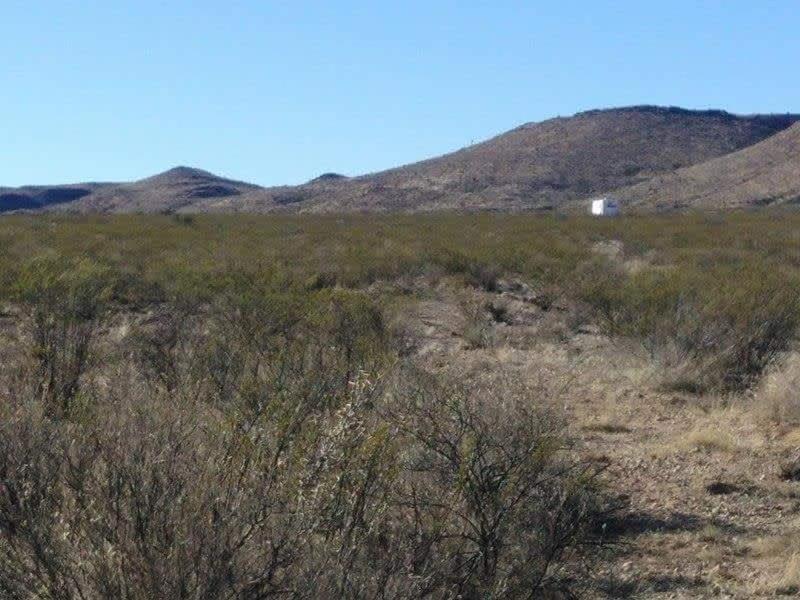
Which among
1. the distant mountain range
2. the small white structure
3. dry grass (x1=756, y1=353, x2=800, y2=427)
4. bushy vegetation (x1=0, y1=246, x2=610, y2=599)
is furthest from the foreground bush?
the distant mountain range

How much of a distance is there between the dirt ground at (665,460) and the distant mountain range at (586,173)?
215 feet

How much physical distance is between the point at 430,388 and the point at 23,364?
144 inches

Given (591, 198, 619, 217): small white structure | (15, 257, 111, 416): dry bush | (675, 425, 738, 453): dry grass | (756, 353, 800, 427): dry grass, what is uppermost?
(15, 257, 111, 416): dry bush

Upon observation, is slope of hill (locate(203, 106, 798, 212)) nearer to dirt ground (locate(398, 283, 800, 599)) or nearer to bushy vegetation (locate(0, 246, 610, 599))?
dirt ground (locate(398, 283, 800, 599))

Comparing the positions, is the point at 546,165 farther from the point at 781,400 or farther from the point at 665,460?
the point at 665,460

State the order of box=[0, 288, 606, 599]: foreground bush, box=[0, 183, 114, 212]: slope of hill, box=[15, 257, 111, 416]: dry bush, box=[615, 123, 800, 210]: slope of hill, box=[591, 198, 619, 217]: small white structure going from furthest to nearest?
box=[0, 183, 114, 212]: slope of hill → box=[615, 123, 800, 210]: slope of hill → box=[591, 198, 619, 217]: small white structure → box=[15, 257, 111, 416]: dry bush → box=[0, 288, 606, 599]: foreground bush

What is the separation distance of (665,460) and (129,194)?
125 metres

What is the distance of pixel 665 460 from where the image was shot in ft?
37.5

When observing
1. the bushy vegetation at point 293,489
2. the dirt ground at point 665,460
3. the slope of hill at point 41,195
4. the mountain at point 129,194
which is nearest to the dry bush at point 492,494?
the bushy vegetation at point 293,489

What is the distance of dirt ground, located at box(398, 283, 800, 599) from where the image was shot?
824 centimetres

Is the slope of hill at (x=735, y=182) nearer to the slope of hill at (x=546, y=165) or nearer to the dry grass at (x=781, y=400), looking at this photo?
the slope of hill at (x=546, y=165)

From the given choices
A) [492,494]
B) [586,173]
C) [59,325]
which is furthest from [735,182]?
[492,494]

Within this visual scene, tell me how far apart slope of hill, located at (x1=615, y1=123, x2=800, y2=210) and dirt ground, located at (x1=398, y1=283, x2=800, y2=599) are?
65.2 m

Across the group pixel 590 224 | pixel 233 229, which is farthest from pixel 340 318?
pixel 590 224
